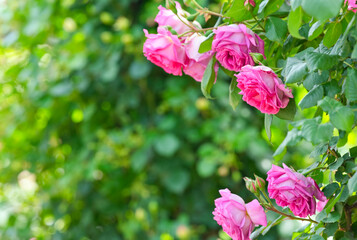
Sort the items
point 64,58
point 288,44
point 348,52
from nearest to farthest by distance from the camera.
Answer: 1. point 348,52
2. point 288,44
3. point 64,58

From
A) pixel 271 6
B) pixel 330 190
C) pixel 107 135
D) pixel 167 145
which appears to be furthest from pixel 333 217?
pixel 107 135

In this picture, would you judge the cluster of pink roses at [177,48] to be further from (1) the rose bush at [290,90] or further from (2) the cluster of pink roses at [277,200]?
(2) the cluster of pink roses at [277,200]

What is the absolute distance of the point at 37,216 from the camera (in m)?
2.21

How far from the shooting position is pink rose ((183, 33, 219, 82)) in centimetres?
61

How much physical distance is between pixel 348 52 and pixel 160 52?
0.22 m

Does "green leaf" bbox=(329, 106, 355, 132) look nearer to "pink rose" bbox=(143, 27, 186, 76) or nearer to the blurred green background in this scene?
"pink rose" bbox=(143, 27, 186, 76)

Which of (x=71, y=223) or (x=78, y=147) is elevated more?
(x=78, y=147)

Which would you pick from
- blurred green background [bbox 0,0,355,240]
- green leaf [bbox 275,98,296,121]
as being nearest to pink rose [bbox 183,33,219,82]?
green leaf [bbox 275,98,296,121]

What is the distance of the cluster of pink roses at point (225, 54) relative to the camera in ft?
1.72

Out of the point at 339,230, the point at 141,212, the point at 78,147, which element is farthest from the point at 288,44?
the point at 78,147

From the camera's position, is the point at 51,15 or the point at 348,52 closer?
the point at 348,52

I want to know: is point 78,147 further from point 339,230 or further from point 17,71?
point 339,230

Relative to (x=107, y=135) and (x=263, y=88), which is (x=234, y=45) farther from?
(x=107, y=135)

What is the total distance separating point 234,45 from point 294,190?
0.17 m
